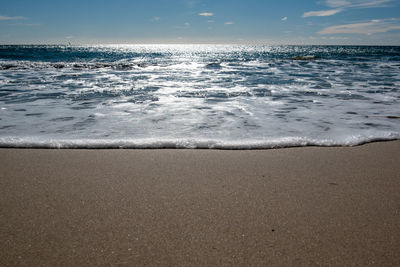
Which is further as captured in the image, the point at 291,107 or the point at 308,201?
the point at 291,107

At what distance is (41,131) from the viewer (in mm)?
3205

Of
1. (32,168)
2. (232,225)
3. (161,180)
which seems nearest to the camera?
(232,225)

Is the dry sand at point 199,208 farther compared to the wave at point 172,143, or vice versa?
the wave at point 172,143

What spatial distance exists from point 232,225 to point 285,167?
0.98 m

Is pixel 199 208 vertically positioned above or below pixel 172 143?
below

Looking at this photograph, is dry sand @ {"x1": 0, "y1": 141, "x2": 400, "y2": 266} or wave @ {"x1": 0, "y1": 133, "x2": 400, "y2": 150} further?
wave @ {"x1": 0, "y1": 133, "x2": 400, "y2": 150}

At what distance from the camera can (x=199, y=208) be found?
1.68 m

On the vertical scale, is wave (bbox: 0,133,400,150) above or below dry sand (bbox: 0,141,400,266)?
above

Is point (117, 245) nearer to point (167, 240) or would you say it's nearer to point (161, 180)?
point (167, 240)

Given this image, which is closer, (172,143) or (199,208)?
(199,208)

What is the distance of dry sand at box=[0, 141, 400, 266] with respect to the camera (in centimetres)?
131

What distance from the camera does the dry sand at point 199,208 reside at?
131 centimetres

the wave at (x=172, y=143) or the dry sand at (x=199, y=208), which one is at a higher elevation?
the wave at (x=172, y=143)

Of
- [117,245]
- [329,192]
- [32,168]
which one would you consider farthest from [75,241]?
[329,192]
